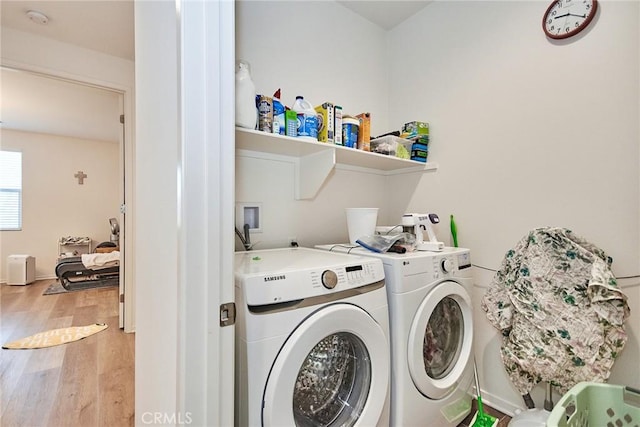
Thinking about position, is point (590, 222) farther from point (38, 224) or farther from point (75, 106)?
point (38, 224)

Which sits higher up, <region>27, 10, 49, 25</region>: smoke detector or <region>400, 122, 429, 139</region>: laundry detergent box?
<region>27, 10, 49, 25</region>: smoke detector

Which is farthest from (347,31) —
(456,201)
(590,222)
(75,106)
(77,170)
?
(77,170)

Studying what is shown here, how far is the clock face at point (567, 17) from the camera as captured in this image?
54.3 inches

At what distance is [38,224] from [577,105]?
691 centimetres

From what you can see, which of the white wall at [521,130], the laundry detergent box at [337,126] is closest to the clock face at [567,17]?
the white wall at [521,130]

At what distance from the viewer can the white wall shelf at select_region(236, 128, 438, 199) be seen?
142 centimetres

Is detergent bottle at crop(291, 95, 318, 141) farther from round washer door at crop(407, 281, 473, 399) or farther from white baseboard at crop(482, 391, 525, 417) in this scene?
white baseboard at crop(482, 391, 525, 417)

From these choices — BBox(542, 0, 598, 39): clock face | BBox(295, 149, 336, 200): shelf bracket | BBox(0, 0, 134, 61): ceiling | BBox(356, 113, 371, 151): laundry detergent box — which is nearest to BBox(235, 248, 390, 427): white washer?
BBox(295, 149, 336, 200): shelf bracket

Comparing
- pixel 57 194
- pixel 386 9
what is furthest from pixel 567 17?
pixel 57 194

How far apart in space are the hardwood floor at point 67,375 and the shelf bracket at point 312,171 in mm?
1551

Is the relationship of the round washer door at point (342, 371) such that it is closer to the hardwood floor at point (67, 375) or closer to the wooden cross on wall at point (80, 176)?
the hardwood floor at point (67, 375)

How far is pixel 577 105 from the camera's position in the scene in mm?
1427

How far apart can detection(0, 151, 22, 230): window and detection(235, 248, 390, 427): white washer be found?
5796mm

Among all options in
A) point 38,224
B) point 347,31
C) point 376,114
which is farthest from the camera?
point 38,224
